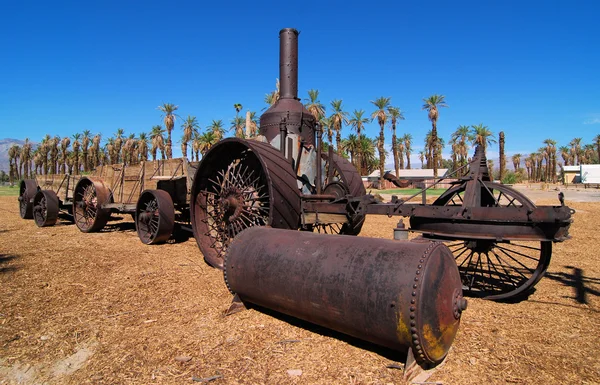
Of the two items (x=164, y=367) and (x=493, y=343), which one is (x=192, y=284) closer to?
(x=164, y=367)

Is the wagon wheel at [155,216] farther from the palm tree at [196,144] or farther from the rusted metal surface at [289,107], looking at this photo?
the palm tree at [196,144]

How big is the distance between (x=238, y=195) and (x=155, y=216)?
3239 mm

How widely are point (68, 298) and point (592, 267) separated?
785cm

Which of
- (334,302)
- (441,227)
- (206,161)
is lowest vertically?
(334,302)

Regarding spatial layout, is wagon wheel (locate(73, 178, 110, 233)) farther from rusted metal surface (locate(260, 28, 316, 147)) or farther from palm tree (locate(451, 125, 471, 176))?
palm tree (locate(451, 125, 471, 176))

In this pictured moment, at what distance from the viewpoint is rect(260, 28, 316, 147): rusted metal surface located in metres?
6.86

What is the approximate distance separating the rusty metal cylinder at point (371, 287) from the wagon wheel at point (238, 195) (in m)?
1.43

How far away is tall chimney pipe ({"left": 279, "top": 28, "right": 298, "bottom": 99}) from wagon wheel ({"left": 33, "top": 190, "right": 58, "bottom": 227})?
8.38m

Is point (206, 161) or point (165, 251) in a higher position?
point (206, 161)

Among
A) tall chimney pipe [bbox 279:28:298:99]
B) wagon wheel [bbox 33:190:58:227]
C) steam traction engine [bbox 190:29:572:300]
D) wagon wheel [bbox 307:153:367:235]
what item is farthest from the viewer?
wagon wheel [bbox 33:190:58:227]

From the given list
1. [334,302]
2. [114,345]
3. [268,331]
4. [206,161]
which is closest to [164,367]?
[114,345]

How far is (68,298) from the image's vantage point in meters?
4.70

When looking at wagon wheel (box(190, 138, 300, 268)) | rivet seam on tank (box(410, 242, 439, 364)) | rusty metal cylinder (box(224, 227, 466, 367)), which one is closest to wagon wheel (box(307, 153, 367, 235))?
wagon wheel (box(190, 138, 300, 268))

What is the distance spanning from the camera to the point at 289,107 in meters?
6.97
